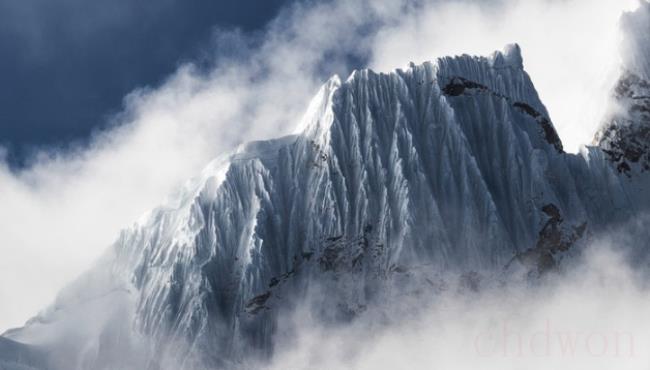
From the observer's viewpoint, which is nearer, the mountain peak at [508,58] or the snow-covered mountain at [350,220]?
the snow-covered mountain at [350,220]

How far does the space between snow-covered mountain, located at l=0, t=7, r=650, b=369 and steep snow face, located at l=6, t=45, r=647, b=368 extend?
180 mm

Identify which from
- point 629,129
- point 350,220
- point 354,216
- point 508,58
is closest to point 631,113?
point 629,129

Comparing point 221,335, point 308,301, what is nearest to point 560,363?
point 308,301

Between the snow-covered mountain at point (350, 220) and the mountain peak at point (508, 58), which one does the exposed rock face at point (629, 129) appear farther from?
the mountain peak at point (508, 58)

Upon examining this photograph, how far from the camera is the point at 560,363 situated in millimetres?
110562

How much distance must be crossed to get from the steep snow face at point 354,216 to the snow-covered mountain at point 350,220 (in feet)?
0.59

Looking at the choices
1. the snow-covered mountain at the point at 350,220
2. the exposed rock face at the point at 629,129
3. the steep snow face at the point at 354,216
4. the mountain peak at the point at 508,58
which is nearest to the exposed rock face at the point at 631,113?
the exposed rock face at the point at 629,129

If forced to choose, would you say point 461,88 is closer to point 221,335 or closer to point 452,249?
point 452,249

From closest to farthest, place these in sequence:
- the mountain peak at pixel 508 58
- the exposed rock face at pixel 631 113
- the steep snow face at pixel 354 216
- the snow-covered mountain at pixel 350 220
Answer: the snow-covered mountain at pixel 350 220, the steep snow face at pixel 354 216, the mountain peak at pixel 508 58, the exposed rock face at pixel 631 113

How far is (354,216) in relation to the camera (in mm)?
113812

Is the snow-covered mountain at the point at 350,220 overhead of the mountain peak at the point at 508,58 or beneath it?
beneath

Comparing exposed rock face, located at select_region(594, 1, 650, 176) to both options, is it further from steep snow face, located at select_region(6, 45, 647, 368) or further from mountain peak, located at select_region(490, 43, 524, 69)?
mountain peak, located at select_region(490, 43, 524, 69)

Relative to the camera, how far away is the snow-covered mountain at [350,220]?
108m

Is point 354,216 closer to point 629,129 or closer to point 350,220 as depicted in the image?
point 350,220
